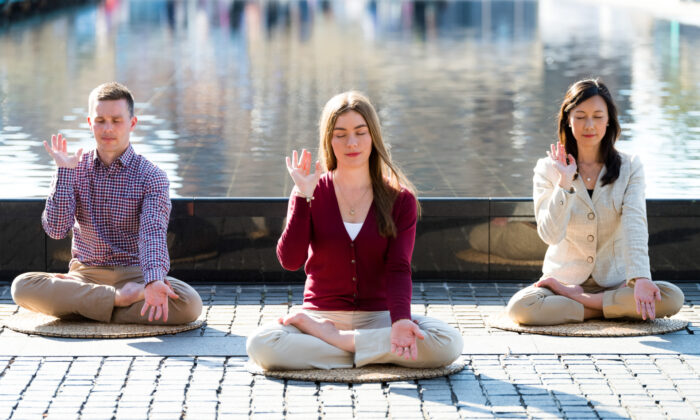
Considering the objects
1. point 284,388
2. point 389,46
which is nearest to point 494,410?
point 284,388

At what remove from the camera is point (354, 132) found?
5.32 m

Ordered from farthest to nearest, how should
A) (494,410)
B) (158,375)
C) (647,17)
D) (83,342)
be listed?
(647,17), (83,342), (158,375), (494,410)

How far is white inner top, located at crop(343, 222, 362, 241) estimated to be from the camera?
545cm

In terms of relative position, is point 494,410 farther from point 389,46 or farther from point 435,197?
point 389,46

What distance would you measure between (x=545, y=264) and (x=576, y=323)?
46cm

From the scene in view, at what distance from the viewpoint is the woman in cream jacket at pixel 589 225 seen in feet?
19.9

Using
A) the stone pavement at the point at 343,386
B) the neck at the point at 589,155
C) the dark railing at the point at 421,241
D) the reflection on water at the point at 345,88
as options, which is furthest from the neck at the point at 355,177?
the reflection on water at the point at 345,88

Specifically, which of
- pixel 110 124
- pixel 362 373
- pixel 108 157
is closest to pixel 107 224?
pixel 108 157

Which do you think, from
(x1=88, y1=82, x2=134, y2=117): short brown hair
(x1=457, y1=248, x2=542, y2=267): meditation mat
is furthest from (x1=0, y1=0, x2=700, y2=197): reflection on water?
(x1=88, y1=82, x2=134, y2=117): short brown hair

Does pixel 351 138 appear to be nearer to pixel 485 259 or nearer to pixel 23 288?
pixel 23 288

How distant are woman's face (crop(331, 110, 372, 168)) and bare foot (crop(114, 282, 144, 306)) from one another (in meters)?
1.42

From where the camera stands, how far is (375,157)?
547cm

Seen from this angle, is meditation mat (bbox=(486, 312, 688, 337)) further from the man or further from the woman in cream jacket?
the man

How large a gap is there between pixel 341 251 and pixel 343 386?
0.65 m
